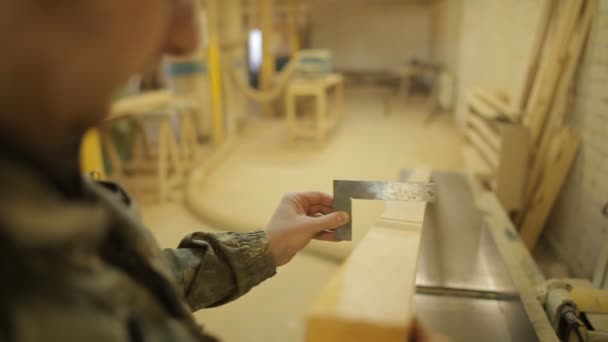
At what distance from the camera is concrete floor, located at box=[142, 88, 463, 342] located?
1713mm

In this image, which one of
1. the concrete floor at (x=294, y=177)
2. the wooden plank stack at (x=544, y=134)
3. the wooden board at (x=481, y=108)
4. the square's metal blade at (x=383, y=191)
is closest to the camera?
the square's metal blade at (x=383, y=191)

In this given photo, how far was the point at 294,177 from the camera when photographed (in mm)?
2227

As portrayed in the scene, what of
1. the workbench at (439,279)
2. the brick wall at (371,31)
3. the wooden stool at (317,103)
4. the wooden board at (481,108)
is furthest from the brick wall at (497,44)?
the brick wall at (371,31)

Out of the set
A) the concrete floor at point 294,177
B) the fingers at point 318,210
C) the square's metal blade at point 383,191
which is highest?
the square's metal blade at point 383,191

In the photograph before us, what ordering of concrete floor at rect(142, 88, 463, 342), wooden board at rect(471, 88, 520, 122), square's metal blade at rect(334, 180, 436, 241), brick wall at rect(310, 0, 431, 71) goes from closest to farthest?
square's metal blade at rect(334, 180, 436, 241) → concrete floor at rect(142, 88, 463, 342) → wooden board at rect(471, 88, 520, 122) → brick wall at rect(310, 0, 431, 71)

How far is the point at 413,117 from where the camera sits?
20.4 ft

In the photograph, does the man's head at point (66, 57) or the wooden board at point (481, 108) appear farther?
the wooden board at point (481, 108)

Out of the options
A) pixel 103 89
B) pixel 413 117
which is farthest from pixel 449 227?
pixel 413 117

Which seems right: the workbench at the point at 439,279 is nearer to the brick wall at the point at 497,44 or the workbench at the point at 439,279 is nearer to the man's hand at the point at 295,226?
the man's hand at the point at 295,226

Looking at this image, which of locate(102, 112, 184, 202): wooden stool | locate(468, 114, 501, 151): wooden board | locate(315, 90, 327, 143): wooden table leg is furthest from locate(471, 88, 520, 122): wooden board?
locate(102, 112, 184, 202): wooden stool

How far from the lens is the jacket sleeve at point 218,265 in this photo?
879mm

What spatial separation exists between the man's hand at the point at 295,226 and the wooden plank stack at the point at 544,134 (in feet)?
6.03

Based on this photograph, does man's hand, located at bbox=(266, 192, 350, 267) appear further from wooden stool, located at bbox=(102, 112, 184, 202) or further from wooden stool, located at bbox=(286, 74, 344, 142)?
wooden stool, located at bbox=(286, 74, 344, 142)

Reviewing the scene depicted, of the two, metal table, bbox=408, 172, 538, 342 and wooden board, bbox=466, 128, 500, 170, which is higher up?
wooden board, bbox=466, 128, 500, 170
